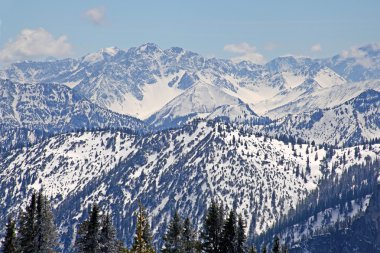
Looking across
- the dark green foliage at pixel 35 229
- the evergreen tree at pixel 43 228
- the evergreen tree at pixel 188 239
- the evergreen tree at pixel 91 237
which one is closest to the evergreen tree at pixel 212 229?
the evergreen tree at pixel 188 239

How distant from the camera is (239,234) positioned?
70438 mm

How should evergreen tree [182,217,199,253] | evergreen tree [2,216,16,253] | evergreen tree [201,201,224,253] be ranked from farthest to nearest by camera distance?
evergreen tree [182,217,199,253]
evergreen tree [201,201,224,253]
evergreen tree [2,216,16,253]

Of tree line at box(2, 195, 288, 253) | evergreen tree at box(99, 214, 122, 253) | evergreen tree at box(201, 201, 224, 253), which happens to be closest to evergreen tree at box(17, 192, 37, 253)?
tree line at box(2, 195, 288, 253)

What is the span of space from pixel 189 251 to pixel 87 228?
1758 centimetres

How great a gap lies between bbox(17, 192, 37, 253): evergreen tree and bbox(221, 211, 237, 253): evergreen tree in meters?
20.3

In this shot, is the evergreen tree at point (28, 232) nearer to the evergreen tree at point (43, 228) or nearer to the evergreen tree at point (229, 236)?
the evergreen tree at point (43, 228)

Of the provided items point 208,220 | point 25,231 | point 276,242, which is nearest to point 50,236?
point 25,231

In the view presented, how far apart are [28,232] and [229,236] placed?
21.2 meters

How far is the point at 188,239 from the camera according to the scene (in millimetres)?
79062

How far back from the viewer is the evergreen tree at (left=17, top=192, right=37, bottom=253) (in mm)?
61406

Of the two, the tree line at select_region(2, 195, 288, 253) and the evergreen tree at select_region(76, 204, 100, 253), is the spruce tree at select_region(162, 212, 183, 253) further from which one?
the evergreen tree at select_region(76, 204, 100, 253)

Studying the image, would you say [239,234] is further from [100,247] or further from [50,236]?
[50,236]

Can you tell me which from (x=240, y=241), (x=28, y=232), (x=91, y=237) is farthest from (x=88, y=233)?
(x=240, y=241)

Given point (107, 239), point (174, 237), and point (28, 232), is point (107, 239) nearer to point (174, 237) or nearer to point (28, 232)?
point (28, 232)
